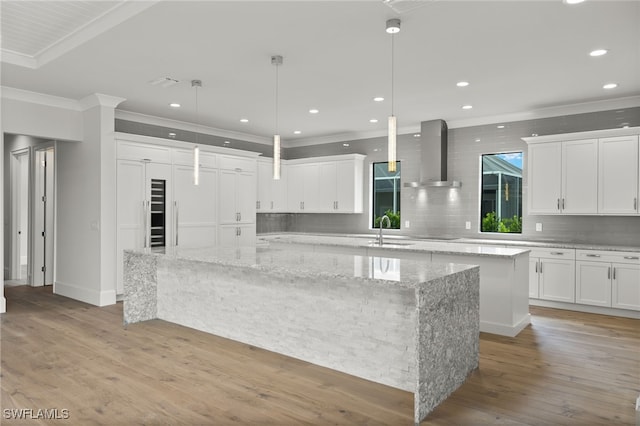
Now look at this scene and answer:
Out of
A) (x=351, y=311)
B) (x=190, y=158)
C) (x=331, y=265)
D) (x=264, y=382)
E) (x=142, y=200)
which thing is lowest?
(x=264, y=382)

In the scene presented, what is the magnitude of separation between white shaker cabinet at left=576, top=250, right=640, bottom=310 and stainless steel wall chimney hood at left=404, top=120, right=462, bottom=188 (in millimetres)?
2189

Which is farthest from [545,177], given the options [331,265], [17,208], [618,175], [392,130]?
[17,208]

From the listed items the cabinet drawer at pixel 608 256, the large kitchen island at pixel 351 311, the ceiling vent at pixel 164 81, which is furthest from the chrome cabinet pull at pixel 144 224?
the cabinet drawer at pixel 608 256

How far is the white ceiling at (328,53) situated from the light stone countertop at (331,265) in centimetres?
182

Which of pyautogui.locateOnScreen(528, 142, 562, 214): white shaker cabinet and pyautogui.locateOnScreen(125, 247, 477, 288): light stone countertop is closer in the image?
pyautogui.locateOnScreen(125, 247, 477, 288): light stone countertop

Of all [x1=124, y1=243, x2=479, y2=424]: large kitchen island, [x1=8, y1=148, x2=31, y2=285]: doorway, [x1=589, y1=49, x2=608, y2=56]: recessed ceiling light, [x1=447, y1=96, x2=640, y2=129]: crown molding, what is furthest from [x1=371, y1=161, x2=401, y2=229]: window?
[x1=8, y1=148, x2=31, y2=285]: doorway

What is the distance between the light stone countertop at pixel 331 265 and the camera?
2.73m

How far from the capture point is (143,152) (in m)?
6.16

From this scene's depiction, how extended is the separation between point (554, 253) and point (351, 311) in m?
3.62

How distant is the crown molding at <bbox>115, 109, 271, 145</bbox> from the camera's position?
668cm

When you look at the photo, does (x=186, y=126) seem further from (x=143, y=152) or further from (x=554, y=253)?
(x=554, y=253)

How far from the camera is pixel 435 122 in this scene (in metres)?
6.97

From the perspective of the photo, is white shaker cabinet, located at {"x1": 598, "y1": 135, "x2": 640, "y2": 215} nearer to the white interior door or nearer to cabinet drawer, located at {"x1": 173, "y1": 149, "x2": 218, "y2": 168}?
cabinet drawer, located at {"x1": 173, "y1": 149, "x2": 218, "y2": 168}

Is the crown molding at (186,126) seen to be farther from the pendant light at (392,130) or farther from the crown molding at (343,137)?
the pendant light at (392,130)
